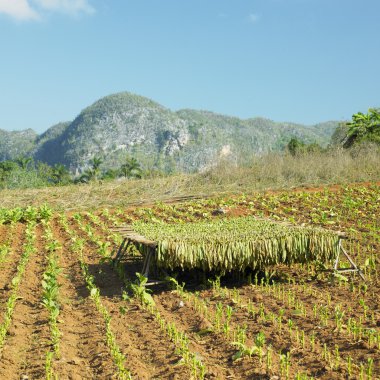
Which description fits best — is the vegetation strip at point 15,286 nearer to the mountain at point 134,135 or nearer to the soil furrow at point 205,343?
the soil furrow at point 205,343

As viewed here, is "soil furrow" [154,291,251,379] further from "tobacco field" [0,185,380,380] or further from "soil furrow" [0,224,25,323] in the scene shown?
"soil furrow" [0,224,25,323]

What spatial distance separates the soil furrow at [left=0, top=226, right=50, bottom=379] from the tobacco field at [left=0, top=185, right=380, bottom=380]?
1 cm

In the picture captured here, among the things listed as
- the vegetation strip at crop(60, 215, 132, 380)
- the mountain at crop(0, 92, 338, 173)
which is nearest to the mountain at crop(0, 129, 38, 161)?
the mountain at crop(0, 92, 338, 173)

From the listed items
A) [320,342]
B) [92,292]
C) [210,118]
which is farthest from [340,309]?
[210,118]

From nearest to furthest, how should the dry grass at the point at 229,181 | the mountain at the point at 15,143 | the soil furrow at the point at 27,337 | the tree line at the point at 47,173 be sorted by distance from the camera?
the soil furrow at the point at 27,337
the dry grass at the point at 229,181
the tree line at the point at 47,173
the mountain at the point at 15,143

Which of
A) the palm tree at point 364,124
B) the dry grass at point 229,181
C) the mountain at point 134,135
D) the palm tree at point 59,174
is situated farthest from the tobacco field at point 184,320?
the mountain at point 134,135

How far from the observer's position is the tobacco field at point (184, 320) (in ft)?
13.5

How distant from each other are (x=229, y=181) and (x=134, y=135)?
86901 millimetres

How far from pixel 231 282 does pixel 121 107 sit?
104 meters

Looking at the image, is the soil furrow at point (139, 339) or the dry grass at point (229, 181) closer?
the soil furrow at point (139, 339)

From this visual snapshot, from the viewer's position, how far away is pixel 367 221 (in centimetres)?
1093

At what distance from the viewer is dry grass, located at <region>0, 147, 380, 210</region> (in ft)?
54.0

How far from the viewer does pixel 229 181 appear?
1791 cm

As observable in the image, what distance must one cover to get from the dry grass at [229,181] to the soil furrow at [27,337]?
931cm
